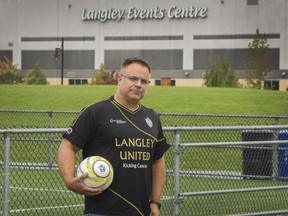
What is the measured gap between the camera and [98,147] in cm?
605

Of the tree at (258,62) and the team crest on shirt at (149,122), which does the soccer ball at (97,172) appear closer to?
the team crest on shirt at (149,122)

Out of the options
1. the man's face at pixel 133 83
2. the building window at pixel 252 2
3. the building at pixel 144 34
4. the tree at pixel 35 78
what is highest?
the building window at pixel 252 2

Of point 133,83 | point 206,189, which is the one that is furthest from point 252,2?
point 133,83

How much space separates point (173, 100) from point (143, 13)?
135 feet

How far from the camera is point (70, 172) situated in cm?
591

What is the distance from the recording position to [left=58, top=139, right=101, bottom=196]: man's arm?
5867 mm

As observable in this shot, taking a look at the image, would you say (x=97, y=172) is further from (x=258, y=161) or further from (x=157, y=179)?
(x=258, y=161)

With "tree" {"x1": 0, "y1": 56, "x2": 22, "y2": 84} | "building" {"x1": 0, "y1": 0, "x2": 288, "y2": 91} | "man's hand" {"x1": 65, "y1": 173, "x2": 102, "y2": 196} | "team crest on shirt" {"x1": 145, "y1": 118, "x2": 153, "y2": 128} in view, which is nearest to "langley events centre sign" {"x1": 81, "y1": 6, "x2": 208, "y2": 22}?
"building" {"x1": 0, "y1": 0, "x2": 288, "y2": 91}

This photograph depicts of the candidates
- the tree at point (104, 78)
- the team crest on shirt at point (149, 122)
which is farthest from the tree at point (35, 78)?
the team crest on shirt at point (149, 122)

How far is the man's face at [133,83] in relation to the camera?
6070 mm

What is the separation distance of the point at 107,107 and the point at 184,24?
68.2m

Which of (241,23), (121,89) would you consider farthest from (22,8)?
(121,89)

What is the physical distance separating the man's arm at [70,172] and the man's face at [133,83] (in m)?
0.55

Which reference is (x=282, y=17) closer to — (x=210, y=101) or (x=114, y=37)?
(x=114, y=37)
